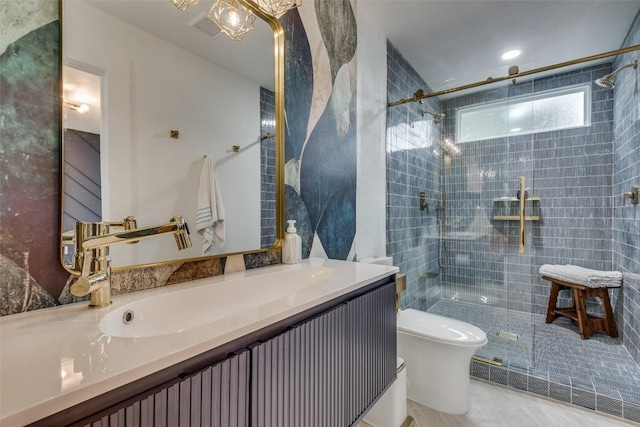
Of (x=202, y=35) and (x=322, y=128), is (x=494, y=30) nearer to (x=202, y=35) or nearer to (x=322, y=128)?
(x=322, y=128)

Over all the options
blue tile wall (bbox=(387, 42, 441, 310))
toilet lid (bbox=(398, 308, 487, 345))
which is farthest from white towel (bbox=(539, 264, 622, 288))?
toilet lid (bbox=(398, 308, 487, 345))

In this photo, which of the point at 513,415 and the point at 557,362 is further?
the point at 557,362

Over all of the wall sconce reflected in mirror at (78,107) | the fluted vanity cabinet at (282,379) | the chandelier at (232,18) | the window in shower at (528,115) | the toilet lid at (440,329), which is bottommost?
the toilet lid at (440,329)

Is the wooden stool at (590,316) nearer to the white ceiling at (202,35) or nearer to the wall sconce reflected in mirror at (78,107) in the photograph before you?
the white ceiling at (202,35)

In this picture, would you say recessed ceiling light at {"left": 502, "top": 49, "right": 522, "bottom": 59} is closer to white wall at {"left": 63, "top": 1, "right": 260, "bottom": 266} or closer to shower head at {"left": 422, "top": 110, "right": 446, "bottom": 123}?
shower head at {"left": 422, "top": 110, "right": 446, "bottom": 123}

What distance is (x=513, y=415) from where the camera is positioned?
172cm

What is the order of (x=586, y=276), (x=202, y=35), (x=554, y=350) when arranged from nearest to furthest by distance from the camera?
(x=202, y=35)
(x=554, y=350)
(x=586, y=276)

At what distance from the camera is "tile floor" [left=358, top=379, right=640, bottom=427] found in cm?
165

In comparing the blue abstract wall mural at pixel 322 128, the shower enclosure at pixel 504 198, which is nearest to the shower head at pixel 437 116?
the shower enclosure at pixel 504 198

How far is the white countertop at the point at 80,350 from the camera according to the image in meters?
0.39

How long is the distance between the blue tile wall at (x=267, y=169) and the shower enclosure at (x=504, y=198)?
131 centimetres

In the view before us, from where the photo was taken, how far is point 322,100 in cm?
172

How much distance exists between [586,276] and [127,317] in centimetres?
333

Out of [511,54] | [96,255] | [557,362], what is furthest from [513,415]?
[511,54]
